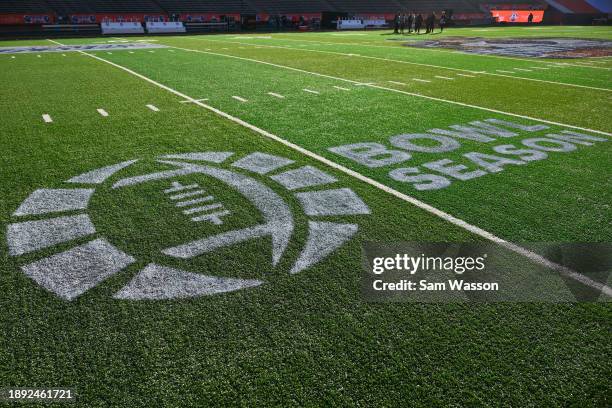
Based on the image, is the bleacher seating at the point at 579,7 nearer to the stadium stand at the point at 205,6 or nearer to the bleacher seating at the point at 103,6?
the stadium stand at the point at 205,6

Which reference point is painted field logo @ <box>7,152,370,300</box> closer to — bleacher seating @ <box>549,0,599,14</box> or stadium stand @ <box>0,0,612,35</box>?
stadium stand @ <box>0,0,612,35</box>

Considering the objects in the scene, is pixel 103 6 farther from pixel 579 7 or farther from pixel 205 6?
pixel 579 7

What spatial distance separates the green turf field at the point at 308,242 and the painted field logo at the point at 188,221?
0.03m

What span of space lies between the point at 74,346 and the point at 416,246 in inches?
91.8

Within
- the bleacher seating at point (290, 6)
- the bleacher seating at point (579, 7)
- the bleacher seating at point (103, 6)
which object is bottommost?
the bleacher seating at point (103, 6)

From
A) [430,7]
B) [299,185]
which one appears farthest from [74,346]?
[430,7]

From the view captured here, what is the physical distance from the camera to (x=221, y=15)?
39.0 meters

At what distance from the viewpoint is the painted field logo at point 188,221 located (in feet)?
9.76

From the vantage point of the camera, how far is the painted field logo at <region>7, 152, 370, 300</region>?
9.76 feet

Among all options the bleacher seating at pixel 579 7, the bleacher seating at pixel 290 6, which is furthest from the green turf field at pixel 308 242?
the bleacher seating at pixel 579 7

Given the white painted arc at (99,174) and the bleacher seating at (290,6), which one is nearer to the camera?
the white painted arc at (99,174)

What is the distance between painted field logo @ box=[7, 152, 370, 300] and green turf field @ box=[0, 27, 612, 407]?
34mm

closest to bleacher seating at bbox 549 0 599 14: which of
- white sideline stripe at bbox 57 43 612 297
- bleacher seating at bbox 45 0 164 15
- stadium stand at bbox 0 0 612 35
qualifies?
stadium stand at bbox 0 0 612 35

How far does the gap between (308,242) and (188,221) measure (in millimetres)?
1042
